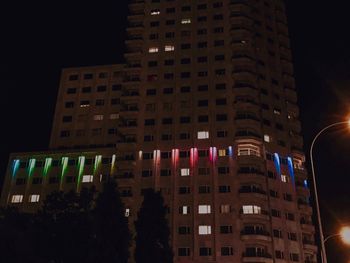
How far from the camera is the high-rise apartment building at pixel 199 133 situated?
6756 cm

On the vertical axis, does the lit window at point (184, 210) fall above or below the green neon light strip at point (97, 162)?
below

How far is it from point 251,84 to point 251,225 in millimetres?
A: 25237

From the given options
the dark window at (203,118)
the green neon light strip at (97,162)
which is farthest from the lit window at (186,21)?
the green neon light strip at (97,162)

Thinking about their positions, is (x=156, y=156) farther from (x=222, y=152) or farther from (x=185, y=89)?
(x=185, y=89)

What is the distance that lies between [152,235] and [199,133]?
32.1 m

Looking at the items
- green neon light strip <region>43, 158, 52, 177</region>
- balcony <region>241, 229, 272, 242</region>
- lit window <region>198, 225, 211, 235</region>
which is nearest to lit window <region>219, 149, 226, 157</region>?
lit window <region>198, 225, 211, 235</region>

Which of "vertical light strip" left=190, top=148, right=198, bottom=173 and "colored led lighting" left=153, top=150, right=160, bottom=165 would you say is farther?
"colored led lighting" left=153, top=150, right=160, bottom=165

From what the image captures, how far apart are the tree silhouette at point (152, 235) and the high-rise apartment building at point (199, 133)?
22.5 m

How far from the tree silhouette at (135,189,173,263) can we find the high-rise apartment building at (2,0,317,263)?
22.5 metres

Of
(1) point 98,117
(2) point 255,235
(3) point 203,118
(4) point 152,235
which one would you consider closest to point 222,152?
(3) point 203,118

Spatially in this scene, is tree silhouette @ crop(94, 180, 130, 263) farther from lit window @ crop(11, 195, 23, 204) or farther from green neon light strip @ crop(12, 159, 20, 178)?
green neon light strip @ crop(12, 159, 20, 178)

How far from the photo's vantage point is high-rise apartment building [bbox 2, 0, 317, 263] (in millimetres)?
67562

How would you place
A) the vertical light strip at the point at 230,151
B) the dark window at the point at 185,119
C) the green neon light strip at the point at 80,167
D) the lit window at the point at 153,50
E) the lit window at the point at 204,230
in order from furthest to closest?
the lit window at the point at 153,50 < the green neon light strip at the point at 80,167 < the dark window at the point at 185,119 < the vertical light strip at the point at 230,151 < the lit window at the point at 204,230

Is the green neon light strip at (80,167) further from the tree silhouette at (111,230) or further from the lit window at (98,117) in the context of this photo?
the tree silhouette at (111,230)
